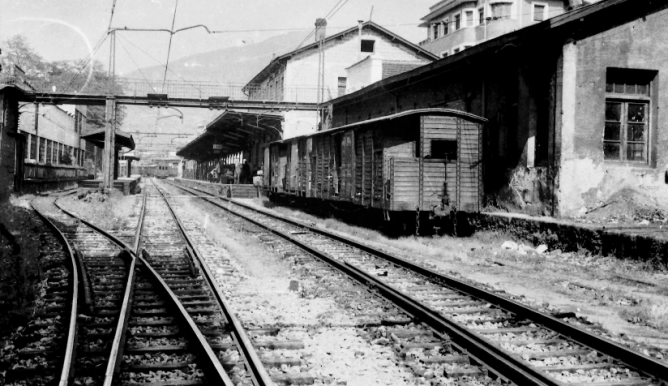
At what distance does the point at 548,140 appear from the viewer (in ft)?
47.5

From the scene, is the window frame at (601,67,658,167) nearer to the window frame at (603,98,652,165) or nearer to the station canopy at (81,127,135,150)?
the window frame at (603,98,652,165)

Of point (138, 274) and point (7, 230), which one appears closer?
point (138, 274)

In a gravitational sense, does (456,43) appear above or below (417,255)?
above

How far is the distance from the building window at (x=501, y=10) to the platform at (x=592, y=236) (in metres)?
31.6

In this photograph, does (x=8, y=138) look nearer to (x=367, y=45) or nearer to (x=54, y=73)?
(x=367, y=45)

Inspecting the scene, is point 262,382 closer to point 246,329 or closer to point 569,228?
point 246,329

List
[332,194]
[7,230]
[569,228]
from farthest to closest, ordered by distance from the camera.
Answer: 1. [332,194]
2. [7,230]
3. [569,228]

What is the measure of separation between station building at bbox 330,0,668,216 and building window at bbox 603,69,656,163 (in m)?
0.02

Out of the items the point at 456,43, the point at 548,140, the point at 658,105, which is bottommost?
the point at 548,140

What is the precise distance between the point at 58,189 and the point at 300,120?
15.8 metres

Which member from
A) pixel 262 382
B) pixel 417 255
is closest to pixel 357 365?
pixel 262 382

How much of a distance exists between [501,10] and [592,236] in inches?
1363

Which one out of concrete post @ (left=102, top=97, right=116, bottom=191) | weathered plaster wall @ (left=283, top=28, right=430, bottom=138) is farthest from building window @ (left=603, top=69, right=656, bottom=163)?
weathered plaster wall @ (left=283, top=28, right=430, bottom=138)

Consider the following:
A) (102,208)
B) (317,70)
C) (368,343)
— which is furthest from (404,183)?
(317,70)
